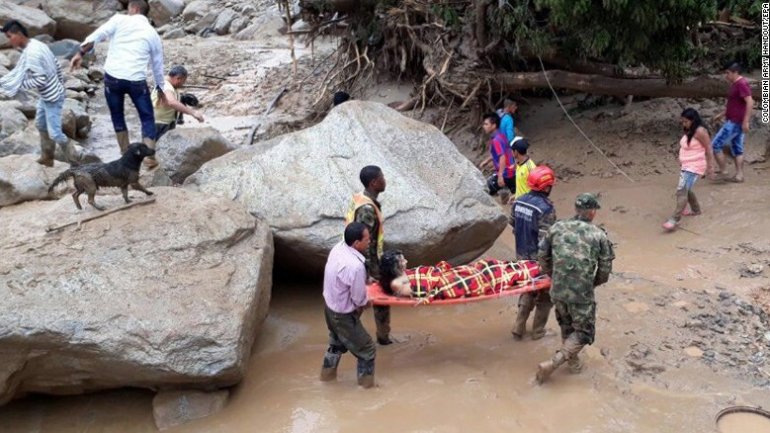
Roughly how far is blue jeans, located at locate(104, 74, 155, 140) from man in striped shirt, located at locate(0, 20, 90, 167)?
0.50 m

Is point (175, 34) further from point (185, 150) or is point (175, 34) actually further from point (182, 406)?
point (182, 406)

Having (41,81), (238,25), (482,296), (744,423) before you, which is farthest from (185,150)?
(238,25)

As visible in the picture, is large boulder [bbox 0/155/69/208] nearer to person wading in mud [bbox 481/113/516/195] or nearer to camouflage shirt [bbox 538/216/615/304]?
camouflage shirt [bbox 538/216/615/304]

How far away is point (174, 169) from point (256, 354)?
265 centimetres

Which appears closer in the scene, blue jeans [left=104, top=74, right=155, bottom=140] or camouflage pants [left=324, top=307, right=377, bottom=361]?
camouflage pants [left=324, top=307, right=377, bottom=361]

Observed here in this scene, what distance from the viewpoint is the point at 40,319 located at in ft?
14.9

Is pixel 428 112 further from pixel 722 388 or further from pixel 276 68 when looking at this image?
pixel 722 388

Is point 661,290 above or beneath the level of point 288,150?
beneath

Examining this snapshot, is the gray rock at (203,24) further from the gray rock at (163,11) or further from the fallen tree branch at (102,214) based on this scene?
the fallen tree branch at (102,214)

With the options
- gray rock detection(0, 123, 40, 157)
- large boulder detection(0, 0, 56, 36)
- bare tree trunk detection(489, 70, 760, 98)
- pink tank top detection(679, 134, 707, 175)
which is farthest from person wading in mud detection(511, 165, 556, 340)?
large boulder detection(0, 0, 56, 36)

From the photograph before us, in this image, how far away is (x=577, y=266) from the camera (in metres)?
4.51

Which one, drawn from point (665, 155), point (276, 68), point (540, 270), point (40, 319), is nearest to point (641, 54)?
point (665, 155)

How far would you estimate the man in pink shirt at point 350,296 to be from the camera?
182 inches

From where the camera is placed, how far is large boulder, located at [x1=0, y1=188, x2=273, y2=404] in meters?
4.61
